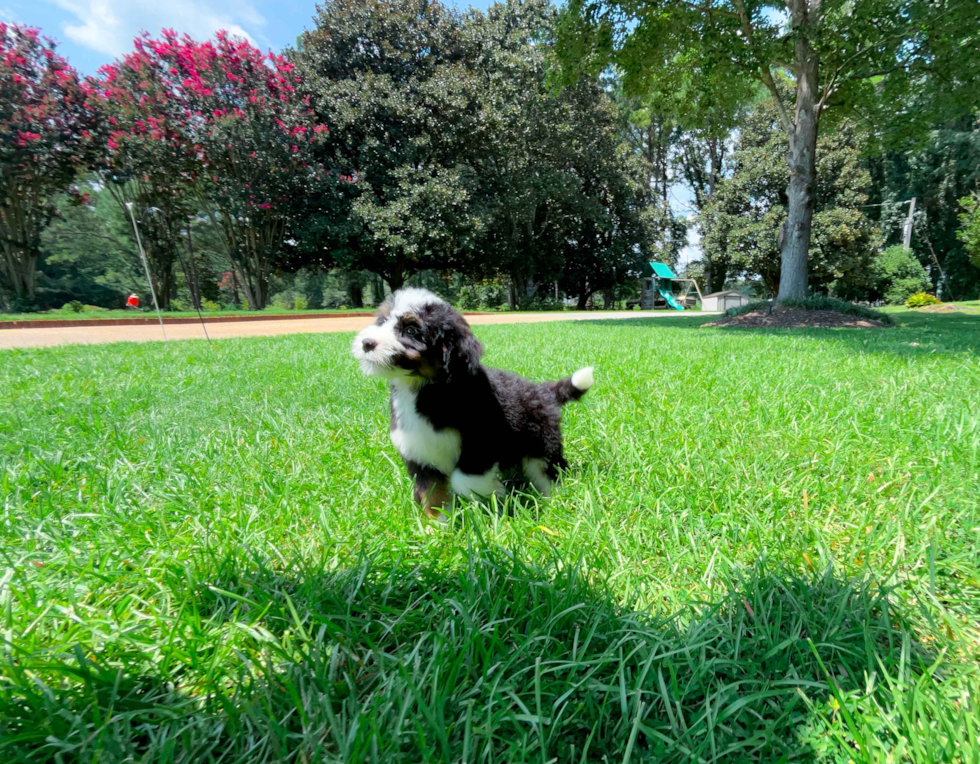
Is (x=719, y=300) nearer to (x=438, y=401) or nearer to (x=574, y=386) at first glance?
(x=574, y=386)

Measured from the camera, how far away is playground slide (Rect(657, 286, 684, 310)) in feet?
113

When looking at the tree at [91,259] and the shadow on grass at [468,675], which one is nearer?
the shadow on grass at [468,675]

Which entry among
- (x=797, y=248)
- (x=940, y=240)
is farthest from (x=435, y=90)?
(x=940, y=240)

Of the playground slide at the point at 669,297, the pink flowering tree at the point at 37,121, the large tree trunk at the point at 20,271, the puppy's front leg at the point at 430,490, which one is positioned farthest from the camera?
the playground slide at the point at 669,297

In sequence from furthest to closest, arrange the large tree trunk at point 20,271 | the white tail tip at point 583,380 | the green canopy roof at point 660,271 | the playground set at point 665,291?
1. the playground set at point 665,291
2. the green canopy roof at point 660,271
3. the large tree trunk at point 20,271
4. the white tail tip at point 583,380

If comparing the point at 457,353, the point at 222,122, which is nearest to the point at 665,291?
the point at 222,122

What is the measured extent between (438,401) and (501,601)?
87cm

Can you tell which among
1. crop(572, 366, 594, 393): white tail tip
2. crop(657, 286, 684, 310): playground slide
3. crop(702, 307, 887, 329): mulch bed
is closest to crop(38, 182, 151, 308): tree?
crop(702, 307, 887, 329): mulch bed

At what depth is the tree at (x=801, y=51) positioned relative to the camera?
31.0 ft

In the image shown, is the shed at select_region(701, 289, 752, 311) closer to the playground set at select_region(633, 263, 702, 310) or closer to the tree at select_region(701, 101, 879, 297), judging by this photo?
the playground set at select_region(633, 263, 702, 310)

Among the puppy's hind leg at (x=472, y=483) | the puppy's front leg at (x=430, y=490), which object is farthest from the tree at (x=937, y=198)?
the puppy's front leg at (x=430, y=490)

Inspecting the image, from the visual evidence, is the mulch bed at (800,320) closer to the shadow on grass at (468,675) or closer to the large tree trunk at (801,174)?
the large tree trunk at (801,174)

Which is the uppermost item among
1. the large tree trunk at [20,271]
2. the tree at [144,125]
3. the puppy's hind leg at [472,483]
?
the tree at [144,125]

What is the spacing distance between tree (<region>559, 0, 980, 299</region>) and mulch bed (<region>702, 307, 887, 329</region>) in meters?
1.30
